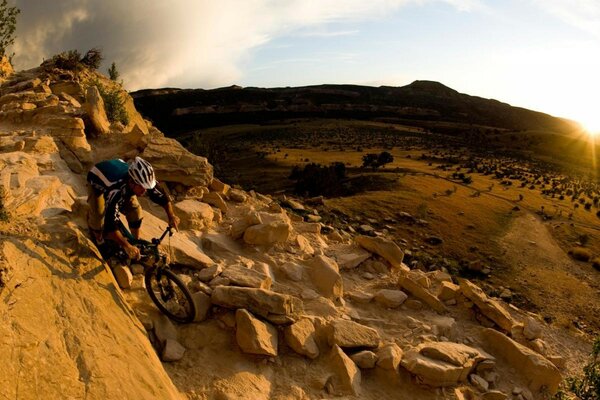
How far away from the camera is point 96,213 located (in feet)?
20.4

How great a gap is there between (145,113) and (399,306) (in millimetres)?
123179

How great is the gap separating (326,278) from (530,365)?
4595 millimetres

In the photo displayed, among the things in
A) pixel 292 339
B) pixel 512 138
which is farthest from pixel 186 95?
pixel 292 339

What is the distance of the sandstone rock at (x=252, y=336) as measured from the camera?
656cm

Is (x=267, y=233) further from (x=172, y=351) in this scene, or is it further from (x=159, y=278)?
(x=172, y=351)

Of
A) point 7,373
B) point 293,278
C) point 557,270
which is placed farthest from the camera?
point 557,270

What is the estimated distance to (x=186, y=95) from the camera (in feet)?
447

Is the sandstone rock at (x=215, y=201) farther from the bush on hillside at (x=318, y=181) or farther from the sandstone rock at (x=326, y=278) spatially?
the bush on hillside at (x=318, y=181)

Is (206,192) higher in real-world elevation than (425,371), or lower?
higher

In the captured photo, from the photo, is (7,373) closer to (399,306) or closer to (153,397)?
(153,397)

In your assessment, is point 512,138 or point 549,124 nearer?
point 512,138

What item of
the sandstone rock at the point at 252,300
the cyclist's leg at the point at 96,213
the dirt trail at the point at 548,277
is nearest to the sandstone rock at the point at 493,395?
the sandstone rock at the point at 252,300

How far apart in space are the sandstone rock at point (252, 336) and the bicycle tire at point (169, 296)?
2.45 ft

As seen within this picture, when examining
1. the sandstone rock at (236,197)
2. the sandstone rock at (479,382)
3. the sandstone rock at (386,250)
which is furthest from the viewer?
the sandstone rock at (236,197)
